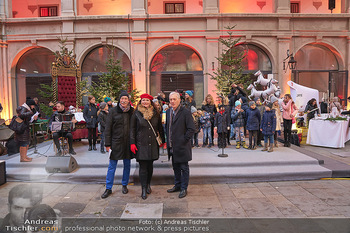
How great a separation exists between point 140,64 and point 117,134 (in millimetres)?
11733

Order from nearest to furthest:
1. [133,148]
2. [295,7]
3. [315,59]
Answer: [133,148] < [315,59] < [295,7]

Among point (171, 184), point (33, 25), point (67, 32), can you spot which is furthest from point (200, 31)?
point (171, 184)

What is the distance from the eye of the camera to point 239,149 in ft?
28.3

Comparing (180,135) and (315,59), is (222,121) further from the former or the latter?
(315,59)

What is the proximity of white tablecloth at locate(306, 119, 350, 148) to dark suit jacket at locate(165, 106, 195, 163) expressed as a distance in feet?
25.2

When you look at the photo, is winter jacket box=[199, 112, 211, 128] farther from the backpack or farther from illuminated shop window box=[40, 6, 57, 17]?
illuminated shop window box=[40, 6, 57, 17]

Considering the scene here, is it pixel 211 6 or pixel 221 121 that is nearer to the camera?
pixel 221 121

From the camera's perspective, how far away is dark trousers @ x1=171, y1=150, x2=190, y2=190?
5199 mm

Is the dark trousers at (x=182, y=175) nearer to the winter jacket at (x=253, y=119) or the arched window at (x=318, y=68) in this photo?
the winter jacket at (x=253, y=119)

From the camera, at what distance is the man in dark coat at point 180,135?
5071 millimetres

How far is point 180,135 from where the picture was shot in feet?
16.8

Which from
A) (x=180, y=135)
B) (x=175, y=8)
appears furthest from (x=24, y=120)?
(x=175, y=8)

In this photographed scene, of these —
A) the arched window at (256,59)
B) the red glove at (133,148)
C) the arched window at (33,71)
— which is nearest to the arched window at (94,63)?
the arched window at (33,71)

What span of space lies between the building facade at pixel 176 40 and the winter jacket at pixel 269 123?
7742 mm
